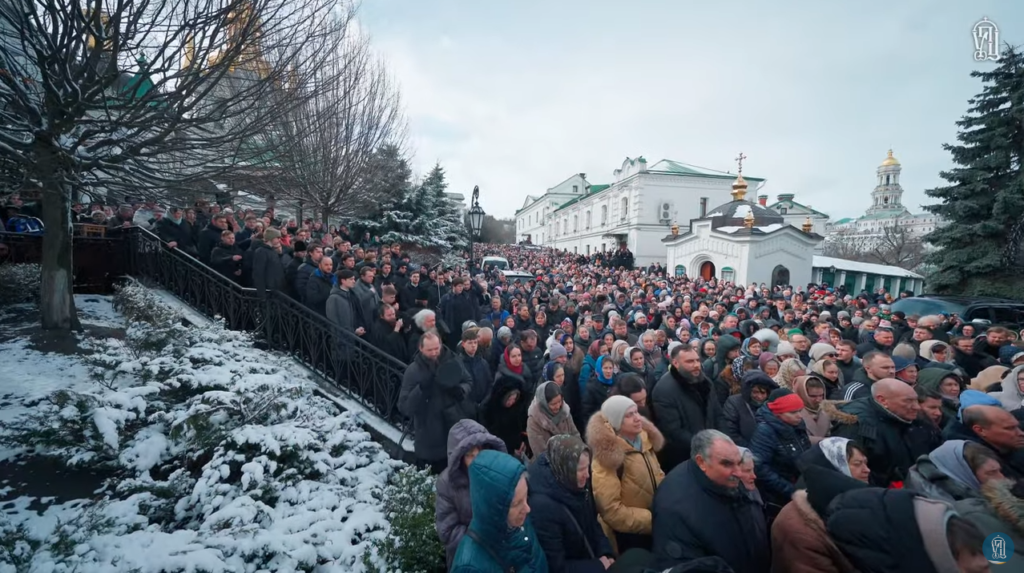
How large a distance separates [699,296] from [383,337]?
41.8 feet

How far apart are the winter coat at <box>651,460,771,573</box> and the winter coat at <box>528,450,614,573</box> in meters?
0.38

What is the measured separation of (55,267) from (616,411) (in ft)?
23.5

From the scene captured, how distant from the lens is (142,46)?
16.2 ft

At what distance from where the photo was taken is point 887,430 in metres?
3.20

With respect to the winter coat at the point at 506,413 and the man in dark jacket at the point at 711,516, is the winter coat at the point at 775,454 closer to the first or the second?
the man in dark jacket at the point at 711,516

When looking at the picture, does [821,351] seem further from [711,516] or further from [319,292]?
[319,292]

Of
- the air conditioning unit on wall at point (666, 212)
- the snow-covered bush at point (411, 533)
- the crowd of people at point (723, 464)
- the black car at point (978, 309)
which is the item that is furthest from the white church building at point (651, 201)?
the snow-covered bush at point (411, 533)

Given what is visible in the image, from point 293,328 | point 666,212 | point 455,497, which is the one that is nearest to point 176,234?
point 293,328

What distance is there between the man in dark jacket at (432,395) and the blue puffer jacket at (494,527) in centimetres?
184

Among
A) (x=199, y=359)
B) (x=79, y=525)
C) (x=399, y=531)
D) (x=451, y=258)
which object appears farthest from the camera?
(x=451, y=258)

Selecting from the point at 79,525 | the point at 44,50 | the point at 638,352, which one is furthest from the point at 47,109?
the point at 638,352

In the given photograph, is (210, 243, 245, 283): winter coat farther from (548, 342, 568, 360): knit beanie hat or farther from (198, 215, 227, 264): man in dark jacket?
(548, 342, 568, 360): knit beanie hat

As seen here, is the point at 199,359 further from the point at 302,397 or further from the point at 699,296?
the point at 699,296

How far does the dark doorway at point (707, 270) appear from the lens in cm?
2512
